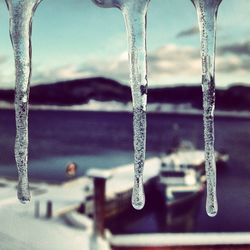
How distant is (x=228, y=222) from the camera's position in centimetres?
721

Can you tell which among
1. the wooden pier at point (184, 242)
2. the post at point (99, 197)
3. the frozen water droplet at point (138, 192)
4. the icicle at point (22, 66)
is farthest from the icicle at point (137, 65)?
the post at point (99, 197)

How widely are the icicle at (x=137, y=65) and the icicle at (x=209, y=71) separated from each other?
8 cm

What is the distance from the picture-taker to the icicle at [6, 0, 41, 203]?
1.70 feet

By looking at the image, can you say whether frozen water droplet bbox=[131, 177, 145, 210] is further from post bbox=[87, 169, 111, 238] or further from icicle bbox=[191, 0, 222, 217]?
post bbox=[87, 169, 111, 238]

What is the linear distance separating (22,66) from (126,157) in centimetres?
1249

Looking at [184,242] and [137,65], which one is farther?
[184,242]

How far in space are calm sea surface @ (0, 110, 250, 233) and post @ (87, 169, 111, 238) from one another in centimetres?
420

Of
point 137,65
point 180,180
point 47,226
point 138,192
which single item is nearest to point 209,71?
point 137,65

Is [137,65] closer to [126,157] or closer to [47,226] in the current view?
[47,226]

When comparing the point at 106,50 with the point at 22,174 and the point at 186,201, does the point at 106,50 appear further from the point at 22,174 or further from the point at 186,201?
the point at 22,174

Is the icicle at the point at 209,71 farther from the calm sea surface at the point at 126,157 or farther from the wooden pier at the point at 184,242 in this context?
the calm sea surface at the point at 126,157

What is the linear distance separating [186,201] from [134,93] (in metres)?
6.34

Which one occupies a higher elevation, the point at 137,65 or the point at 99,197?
the point at 137,65

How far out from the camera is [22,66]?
A: 0.56m
